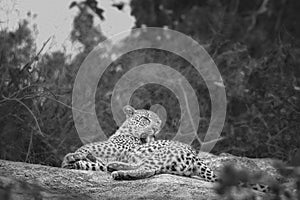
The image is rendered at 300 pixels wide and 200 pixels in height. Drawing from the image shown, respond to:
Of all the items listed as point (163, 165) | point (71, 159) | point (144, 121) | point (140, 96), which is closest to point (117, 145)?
point (71, 159)

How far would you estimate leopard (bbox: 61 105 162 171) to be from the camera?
24.3 feet

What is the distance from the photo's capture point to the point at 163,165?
6.87 metres

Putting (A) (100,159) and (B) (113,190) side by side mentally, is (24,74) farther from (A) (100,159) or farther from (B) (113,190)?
(B) (113,190)

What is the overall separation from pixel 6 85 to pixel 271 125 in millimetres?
3925

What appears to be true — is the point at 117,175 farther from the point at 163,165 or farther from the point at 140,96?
the point at 140,96

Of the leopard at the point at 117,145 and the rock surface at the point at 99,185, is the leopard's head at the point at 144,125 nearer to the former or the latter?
the leopard at the point at 117,145

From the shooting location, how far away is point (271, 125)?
1112 cm

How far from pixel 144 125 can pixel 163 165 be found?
6.63 ft

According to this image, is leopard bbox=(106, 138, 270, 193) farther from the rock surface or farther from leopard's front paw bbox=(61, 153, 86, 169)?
leopard's front paw bbox=(61, 153, 86, 169)

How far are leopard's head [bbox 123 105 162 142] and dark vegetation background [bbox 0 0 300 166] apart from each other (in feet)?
3.50

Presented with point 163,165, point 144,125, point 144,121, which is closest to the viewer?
point 163,165

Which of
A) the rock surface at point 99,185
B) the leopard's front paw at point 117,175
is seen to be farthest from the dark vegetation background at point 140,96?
the leopard's front paw at point 117,175

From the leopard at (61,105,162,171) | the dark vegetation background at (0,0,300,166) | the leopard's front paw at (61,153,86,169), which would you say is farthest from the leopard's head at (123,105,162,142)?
the leopard's front paw at (61,153,86,169)

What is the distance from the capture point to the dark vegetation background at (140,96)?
9906 millimetres
